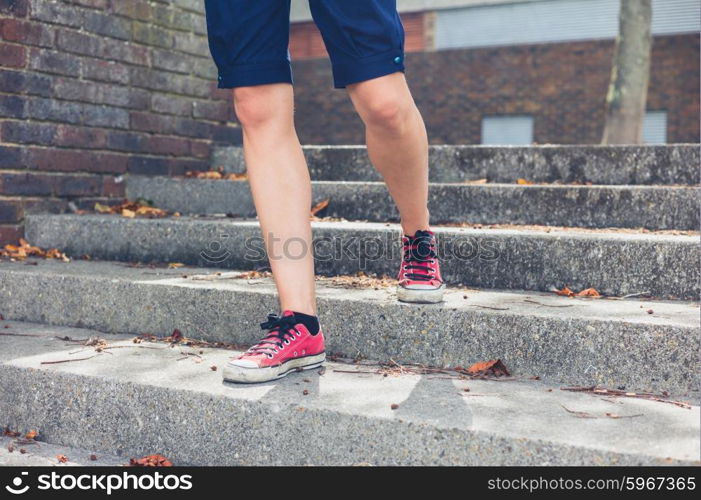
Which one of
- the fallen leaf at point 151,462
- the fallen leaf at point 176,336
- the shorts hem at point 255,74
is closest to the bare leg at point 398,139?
the shorts hem at point 255,74

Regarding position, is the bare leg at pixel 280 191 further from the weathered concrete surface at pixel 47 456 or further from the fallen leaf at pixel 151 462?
the weathered concrete surface at pixel 47 456

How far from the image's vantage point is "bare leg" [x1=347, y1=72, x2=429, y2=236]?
2281 millimetres

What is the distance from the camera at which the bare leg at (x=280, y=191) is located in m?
2.32

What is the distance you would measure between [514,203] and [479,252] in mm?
646

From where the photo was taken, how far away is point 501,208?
348 centimetres

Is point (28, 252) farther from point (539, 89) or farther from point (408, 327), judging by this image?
point (539, 89)

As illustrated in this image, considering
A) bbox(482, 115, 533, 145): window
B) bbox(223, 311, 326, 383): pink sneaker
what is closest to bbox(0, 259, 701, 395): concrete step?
bbox(223, 311, 326, 383): pink sneaker

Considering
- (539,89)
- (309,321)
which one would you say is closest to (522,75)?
(539,89)

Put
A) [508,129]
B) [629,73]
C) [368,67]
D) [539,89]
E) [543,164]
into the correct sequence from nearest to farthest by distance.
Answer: [368,67] → [543,164] → [629,73] → [539,89] → [508,129]

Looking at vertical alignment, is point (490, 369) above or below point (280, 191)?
below

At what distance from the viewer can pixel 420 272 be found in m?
2.56

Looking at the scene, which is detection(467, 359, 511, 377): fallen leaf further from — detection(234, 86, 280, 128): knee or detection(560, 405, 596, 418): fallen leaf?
detection(234, 86, 280, 128): knee
